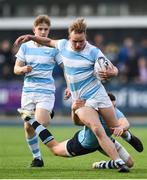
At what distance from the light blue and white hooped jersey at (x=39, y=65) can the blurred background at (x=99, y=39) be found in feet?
39.7

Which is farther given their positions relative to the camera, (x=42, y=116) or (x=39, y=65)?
(x=39, y=65)

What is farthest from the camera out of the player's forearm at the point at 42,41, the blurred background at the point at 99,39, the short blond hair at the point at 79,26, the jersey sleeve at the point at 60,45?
the blurred background at the point at 99,39

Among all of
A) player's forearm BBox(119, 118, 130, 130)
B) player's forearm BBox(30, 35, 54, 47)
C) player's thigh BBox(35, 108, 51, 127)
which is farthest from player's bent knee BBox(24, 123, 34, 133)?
player's forearm BBox(119, 118, 130, 130)

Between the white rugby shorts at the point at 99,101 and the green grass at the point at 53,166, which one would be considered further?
the white rugby shorts at the point at 99,101

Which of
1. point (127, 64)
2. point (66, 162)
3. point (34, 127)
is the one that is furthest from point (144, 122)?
point (34, 127)

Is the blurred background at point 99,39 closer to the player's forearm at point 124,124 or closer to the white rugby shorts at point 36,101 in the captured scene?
the white rugby shorts at point 36,101

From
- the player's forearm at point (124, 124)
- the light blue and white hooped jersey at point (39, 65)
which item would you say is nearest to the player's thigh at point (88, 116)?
the player's forearm at point (124, 124)

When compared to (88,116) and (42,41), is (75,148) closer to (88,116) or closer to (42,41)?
(88,116)

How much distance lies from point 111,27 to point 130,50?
13.1 feet

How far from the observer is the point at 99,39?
2562cm

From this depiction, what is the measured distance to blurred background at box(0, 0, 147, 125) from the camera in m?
26.0

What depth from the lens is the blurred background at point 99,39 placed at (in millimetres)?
26016

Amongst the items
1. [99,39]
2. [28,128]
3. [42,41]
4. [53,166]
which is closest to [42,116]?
[28,128]

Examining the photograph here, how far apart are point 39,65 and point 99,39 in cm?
1254
